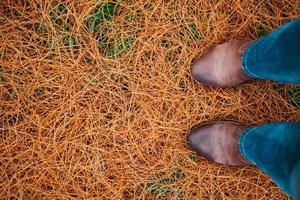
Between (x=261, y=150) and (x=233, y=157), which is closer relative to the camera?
(x=261, y=150)

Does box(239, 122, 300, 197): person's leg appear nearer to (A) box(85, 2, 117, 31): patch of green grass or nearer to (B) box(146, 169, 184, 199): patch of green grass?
(B) box(146, 169, 184, 199): patch of green grass

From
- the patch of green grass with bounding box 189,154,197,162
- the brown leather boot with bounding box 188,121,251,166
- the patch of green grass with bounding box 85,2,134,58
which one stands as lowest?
the patch of green grass with bounding box 189,154,197,162

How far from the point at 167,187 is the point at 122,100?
1.01 ft

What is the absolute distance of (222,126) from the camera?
1.29 m

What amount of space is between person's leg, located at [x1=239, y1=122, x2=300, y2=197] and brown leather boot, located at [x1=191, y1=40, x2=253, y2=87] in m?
0.17

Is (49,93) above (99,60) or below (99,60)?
below

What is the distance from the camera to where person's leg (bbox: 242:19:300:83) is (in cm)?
92

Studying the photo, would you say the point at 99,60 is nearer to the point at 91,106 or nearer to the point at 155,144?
the point at 91,106

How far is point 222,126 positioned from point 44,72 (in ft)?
1.83

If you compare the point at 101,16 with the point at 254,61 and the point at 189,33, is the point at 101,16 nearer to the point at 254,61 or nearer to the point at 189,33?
the point at 189,33

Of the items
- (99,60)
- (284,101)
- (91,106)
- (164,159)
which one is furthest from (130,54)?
(284,101)

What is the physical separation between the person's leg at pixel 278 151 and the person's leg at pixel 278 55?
0.12 metres

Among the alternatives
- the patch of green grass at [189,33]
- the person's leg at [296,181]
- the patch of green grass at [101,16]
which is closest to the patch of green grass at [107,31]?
the patch of green grass at [101,16]

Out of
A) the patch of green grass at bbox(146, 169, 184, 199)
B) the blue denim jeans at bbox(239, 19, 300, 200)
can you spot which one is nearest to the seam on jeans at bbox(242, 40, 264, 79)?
the blue denim jeans at bbox(239, 19, 300, 200)
